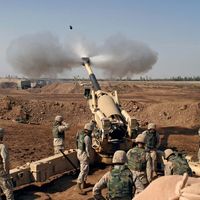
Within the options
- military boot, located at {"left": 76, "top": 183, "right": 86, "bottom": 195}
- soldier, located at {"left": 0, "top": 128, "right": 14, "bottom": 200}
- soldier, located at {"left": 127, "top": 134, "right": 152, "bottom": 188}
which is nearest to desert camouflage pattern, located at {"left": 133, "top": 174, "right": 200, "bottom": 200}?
soldier, located at {"left": 127, "top": 134, "right": 152, "bottom": 188}

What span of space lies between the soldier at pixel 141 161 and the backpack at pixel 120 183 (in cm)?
181

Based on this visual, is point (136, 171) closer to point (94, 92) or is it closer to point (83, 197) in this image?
point (83, 197)

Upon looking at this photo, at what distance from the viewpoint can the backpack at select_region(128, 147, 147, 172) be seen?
23.0 ft

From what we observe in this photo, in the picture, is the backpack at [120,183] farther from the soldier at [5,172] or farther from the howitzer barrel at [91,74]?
the howitzer barrel at [91,74]

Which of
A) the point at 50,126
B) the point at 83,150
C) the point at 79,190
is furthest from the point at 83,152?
the point at 50,126

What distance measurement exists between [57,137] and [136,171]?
3.93 metres

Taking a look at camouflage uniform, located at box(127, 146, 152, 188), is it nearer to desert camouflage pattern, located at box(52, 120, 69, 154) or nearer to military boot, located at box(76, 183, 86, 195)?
military boot, located at box(76, 183, 86, 195)

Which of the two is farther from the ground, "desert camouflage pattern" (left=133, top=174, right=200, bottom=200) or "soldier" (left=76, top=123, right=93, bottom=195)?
"desert camouflage pattern" (left=133, top=174, right=200, bottom=200)

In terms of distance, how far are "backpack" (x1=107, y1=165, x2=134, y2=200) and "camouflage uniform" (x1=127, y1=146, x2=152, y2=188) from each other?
1.81 metres

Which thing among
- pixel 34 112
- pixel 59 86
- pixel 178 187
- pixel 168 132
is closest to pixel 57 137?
pixel 168 132

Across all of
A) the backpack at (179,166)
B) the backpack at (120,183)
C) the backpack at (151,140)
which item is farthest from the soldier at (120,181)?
the backpack at (151,140)

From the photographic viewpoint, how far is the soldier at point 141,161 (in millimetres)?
7008

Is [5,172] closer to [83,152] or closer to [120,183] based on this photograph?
[83,152]

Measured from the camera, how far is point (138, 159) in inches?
277
